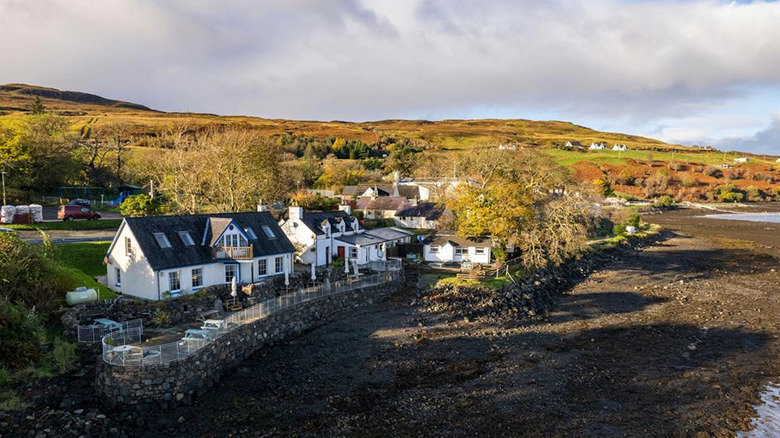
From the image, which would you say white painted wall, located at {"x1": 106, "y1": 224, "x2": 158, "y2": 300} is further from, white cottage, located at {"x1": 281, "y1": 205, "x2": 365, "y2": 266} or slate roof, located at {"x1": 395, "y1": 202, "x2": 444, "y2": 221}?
slate roof, located at {"x1": 395, "y1": 202, "x2": 444, "y2": 221}

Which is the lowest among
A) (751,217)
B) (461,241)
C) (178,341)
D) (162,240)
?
(751,217)

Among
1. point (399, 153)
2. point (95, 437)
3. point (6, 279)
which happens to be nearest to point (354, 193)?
point (399, 153)

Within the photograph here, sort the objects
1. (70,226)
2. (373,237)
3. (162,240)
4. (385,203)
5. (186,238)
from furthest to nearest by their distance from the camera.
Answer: (385,203)
(373,237)
(70,226)
(186,238)
(162,240)

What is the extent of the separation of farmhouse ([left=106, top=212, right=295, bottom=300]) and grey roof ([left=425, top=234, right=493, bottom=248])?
1647 cm

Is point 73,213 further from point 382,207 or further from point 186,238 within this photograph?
point 382,207

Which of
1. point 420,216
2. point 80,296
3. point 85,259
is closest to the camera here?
point 80,296

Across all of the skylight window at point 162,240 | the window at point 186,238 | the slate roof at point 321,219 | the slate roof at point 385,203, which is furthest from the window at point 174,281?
the slate roof at point 385,203

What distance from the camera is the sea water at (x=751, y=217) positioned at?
11056 cm

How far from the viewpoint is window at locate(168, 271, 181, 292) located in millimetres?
28875

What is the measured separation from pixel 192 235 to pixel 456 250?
24.9 m

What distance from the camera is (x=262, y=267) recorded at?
3425 cm

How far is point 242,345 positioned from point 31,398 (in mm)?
9005

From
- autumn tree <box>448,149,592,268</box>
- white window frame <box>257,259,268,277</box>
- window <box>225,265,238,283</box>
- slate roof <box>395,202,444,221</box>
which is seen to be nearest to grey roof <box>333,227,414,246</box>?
autumn tree <box>448,149,592,268</box>

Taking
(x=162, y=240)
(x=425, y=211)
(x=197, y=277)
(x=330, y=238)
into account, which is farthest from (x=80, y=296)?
(x=425, y=211)
